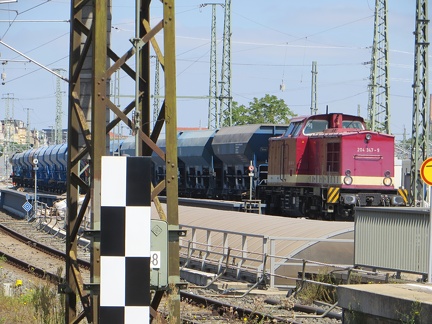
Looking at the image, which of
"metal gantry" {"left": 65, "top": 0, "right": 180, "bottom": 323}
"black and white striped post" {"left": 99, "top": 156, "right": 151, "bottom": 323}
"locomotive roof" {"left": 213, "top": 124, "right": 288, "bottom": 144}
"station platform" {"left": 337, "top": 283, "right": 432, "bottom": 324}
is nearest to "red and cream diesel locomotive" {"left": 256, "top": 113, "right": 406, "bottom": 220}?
"locomotive roof" {"left": 213, "top": 124, "right": 288, "bottom": 144}

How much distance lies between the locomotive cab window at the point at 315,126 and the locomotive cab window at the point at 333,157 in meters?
1.40

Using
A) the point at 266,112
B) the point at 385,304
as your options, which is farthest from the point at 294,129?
the point at 266,112

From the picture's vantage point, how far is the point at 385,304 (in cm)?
739

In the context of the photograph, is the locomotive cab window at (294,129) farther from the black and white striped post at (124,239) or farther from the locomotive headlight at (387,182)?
the black and white striped post at (124,239)

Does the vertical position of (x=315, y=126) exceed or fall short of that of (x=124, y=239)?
Result: it exceeds it

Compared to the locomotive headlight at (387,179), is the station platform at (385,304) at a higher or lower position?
lower

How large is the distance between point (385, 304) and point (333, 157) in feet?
73.2

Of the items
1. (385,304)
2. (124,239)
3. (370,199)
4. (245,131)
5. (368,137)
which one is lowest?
(385,304)

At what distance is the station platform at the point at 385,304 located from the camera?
6.95 meters

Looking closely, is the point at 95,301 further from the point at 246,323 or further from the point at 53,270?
the point at 53,270

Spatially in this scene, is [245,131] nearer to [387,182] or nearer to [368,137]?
[368,137]

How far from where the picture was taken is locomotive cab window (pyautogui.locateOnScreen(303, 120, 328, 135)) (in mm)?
30828

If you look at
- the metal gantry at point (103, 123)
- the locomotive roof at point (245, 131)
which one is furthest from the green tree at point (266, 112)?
the metal gantry at point (103, 123)

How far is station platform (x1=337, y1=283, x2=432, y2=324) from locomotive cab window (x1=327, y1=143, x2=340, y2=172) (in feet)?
69.5
